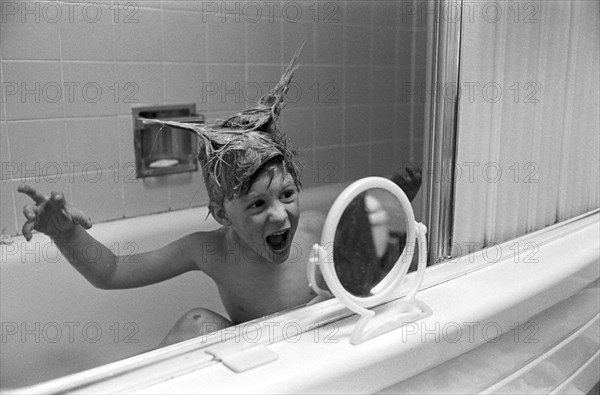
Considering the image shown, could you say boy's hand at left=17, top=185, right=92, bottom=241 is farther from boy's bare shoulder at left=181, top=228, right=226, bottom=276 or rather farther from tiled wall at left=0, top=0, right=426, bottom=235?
tiled wall at left=0, top=0, right=426, bottom=235

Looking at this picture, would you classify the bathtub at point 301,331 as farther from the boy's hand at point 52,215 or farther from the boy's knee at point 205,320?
the boy's hand at point 52,215

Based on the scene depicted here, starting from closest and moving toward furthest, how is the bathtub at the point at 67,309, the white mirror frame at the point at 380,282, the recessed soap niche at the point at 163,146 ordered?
the white mirror frame at the point at 380,282 → the bathtub at the point at 67,309 → the recessed soap niche at the point at 163,146

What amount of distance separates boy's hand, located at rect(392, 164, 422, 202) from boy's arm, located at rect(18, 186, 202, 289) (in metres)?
0.31

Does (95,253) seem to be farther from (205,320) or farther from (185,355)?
(185,355)

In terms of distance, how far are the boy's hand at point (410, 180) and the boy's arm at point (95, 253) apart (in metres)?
0.31

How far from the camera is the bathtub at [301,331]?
57 centimetres

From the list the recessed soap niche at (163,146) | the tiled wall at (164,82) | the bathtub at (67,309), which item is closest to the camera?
the bathtub at (67,309)

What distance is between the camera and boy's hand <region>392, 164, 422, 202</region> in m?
0.93

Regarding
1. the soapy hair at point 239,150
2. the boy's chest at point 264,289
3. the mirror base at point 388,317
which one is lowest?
the boy's chest at point 264,289

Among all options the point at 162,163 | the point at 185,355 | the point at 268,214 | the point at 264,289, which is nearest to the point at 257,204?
the point at 268,214

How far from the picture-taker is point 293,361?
0.59 meters

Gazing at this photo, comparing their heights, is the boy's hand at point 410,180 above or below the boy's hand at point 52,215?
above

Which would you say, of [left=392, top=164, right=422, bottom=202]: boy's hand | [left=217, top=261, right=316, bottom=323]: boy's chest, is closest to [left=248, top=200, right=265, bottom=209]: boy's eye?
[left=217, top=261, right=316, bottom=323]: boy's chest

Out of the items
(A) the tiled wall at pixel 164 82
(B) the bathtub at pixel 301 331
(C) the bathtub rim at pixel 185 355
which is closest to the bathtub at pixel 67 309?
(B) the bathtub at pixel 301 331
